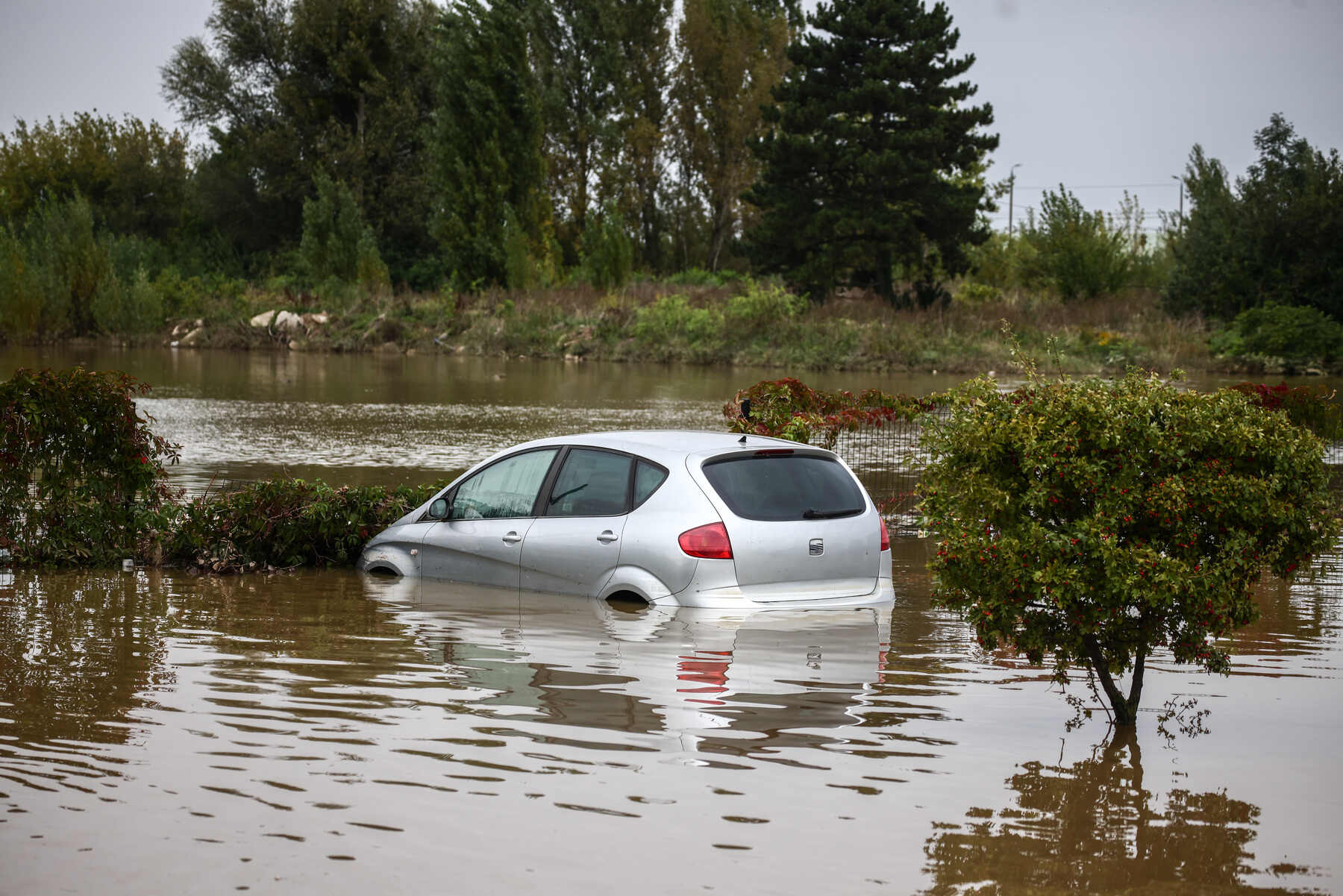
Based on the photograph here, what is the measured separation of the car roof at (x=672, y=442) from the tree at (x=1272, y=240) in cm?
4612

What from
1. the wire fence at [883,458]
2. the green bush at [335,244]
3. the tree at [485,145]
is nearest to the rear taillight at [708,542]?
the wire fence at [883,458]

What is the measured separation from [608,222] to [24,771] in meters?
57.0

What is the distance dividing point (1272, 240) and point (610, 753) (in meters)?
51.8

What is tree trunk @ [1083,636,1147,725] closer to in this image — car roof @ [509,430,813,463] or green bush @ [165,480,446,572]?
car roof @ [509,430,813,463]

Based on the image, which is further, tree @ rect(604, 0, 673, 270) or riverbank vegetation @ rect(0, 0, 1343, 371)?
tree @ rect(604, 0, 673, 270)

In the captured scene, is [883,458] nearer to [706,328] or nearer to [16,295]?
[706,328]

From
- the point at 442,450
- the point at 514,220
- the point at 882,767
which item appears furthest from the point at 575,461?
the point at 514,220

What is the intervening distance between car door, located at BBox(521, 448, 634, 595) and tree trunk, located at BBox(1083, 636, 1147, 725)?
10.4 feet

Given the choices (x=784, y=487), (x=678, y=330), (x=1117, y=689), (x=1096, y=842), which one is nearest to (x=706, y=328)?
(x=678, y=330)

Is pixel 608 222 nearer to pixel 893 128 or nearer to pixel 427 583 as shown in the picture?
pixel 893 128

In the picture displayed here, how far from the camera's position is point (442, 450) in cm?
2128

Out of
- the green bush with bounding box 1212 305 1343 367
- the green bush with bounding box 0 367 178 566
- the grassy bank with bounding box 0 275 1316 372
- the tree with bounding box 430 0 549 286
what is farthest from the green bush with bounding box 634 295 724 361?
the green bush with bounding box 0 367 178 566

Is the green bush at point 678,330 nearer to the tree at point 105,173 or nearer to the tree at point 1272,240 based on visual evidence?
the tree at point 1272,240

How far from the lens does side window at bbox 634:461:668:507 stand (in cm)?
852
